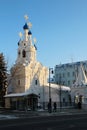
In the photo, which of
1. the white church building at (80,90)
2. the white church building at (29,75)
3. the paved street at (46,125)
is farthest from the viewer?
the white church building at (29,75)

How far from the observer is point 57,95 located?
82.0m

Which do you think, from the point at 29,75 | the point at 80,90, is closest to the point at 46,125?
the point at 80,90

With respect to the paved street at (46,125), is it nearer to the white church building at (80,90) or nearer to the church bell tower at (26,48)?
the white church building at (80,90)

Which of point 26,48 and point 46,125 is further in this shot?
point 26,48

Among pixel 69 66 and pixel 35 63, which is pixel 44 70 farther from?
pixel 69 66

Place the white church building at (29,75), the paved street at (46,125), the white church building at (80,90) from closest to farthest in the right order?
1. the paved street at (46,125)
2. the white church building at (80,90)
3. the white church building at (29,75)

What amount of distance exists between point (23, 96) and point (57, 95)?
31618mm

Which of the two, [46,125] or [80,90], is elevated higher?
[80,90]

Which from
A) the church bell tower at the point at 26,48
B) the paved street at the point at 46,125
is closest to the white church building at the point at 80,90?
the church bell tower at the point at 26,48

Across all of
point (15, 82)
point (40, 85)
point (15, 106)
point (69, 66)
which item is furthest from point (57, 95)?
point (69, 66)

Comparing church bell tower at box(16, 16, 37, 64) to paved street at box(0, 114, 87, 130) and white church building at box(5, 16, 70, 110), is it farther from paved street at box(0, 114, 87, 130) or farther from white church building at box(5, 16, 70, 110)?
paved street at box(0, 114, 87, 130)

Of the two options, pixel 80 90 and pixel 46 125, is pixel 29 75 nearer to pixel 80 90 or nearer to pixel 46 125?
pixel 80 90

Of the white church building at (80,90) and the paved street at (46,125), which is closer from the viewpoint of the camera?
the paved street at (46,125)

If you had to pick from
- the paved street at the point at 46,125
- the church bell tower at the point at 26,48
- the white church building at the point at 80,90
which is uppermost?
the church bell tower at the point at 26,48
